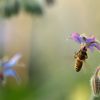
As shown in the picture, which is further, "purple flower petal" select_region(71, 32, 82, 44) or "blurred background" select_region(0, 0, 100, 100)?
"blurred background" select_region(0, 0, 100, 100)

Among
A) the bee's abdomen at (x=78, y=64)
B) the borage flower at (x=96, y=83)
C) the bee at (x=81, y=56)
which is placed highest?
the bee at (x=81, y=56)

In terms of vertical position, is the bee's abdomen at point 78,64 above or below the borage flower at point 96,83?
above

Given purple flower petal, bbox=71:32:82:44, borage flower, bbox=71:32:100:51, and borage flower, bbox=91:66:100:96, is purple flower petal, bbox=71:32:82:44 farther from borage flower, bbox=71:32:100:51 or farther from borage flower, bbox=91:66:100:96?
borage flower, bbox=91:66:100:96

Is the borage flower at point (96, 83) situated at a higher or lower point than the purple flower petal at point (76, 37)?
lower

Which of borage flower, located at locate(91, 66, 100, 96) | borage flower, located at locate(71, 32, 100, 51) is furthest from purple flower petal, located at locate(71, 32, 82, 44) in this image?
borage flower, located at locate(91, 66, 100, 96)

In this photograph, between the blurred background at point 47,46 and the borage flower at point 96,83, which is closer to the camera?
the borage flower at point 96,83

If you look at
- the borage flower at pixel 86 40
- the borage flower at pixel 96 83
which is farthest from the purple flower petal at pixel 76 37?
the borage flower at pixel 96 83

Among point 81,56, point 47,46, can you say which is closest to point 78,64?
point 81,56

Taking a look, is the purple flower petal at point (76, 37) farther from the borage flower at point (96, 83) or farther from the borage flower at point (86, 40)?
the borage flower at point (96, 83)

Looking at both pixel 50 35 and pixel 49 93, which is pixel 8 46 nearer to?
pixel 50 35

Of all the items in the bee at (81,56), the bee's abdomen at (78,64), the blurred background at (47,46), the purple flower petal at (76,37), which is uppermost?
the blurred background at (47,46)
